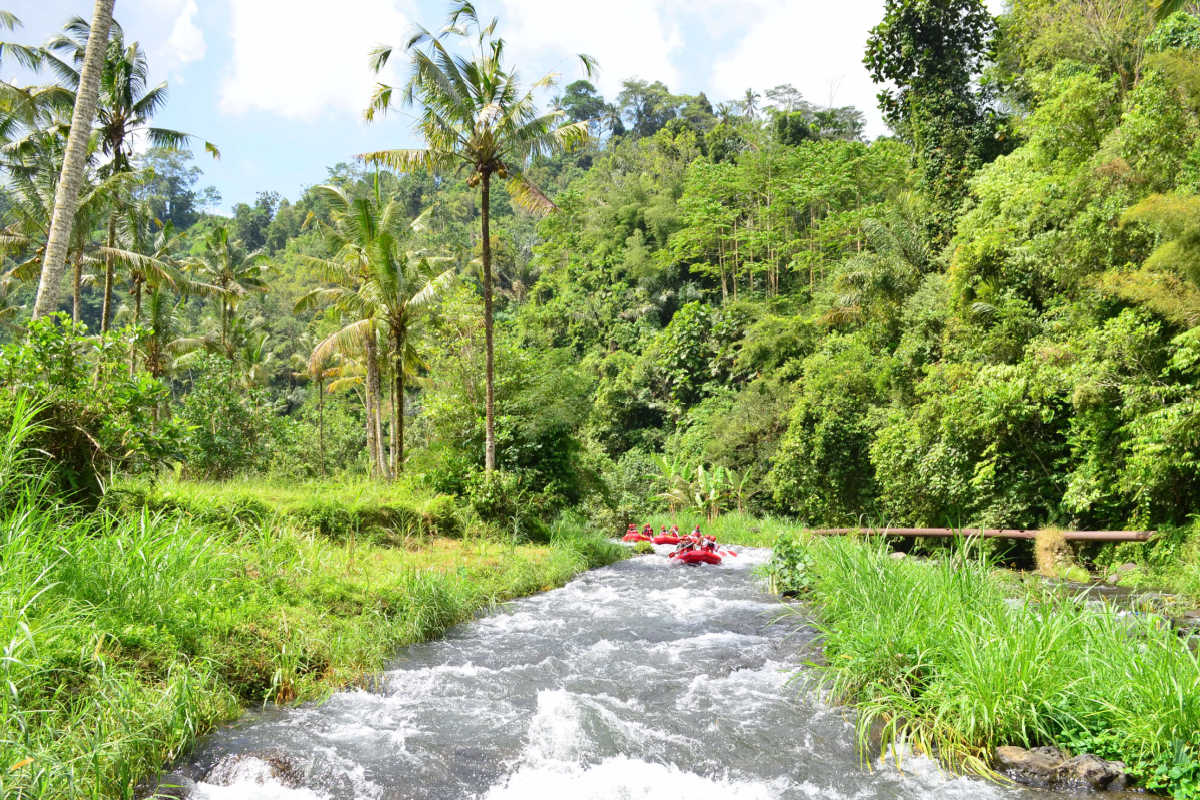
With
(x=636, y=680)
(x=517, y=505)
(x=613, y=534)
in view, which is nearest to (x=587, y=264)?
(x=613, y=534)

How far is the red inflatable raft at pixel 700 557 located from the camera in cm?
1366

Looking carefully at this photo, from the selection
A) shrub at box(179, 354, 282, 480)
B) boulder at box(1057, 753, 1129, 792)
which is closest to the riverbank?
boulder at box(1057, 753, 1129, 792)

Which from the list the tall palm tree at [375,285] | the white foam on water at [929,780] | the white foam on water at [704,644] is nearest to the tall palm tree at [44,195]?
the tall palm tree at [375,285]

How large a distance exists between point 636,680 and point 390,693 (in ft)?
7.26

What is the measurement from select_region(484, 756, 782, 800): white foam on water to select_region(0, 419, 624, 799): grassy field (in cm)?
224

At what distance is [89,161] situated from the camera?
18.9 m

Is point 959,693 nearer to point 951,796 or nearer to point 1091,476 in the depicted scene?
point 951,796

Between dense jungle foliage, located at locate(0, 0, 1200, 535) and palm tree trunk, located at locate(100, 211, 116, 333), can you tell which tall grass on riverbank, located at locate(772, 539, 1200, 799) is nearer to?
dense jungle foliage, located at locate(0, 0, 1200, 535)

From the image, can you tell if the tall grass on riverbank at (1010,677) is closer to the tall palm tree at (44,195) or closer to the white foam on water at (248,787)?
the white foam on water at (248,787)

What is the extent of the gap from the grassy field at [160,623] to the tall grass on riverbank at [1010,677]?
14.8 ft

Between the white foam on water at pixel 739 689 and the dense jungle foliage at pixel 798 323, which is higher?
the dense jungle foliage at pixel 798 323

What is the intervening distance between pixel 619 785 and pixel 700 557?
975 centimetres

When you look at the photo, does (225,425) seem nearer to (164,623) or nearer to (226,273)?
(226,273)

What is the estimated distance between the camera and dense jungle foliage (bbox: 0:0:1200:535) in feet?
34.3
